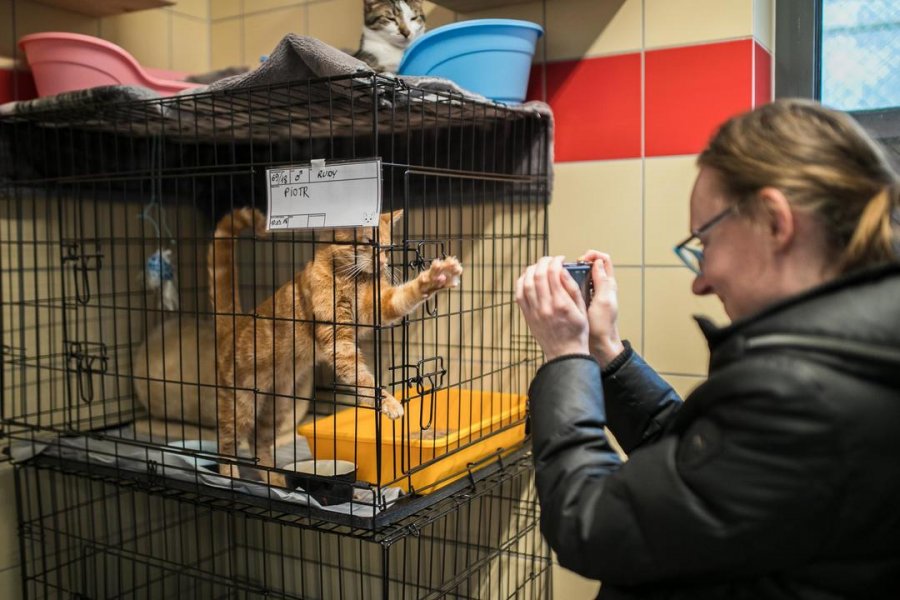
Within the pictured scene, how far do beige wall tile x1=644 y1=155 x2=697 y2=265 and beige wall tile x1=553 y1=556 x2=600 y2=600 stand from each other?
79 centimetres

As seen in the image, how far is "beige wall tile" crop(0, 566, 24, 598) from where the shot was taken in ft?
6.29

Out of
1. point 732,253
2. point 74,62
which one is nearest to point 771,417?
point 732,253

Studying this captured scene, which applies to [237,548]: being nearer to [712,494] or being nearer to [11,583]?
[11,583]

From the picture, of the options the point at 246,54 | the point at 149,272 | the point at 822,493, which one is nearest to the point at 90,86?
the point at 149,272

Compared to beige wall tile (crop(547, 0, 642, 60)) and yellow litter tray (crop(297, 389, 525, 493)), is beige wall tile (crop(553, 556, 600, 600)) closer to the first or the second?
yellow litter tray (crop(297, 389, 525, 493))

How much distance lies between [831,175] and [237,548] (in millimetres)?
2022

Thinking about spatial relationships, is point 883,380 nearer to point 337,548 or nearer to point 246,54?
point 337,548

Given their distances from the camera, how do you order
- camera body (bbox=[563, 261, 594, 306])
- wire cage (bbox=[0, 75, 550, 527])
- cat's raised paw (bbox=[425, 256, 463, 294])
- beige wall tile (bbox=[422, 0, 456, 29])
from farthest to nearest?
beige wall tile (bbox=[422, 0, 456, 29]), wire cage (bbox=[0, 75, 550, 527]), cat's raised paw (bbox=[425, 256, 463, 294]), camera body (bbox=[563, 261, 594, 306])

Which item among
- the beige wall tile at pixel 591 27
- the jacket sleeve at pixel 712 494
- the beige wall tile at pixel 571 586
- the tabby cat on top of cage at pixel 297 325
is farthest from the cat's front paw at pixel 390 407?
the beige wall tile at pixel 591 27

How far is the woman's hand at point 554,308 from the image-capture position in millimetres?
991

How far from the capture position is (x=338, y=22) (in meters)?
2.19

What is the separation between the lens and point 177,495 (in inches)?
65.7

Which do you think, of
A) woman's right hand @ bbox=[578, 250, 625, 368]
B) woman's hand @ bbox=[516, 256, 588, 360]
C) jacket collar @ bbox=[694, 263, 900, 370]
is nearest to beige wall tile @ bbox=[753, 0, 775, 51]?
woman's right hand @ bbox=[578, 250, 625, 368]

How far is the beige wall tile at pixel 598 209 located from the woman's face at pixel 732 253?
86 centimetres
